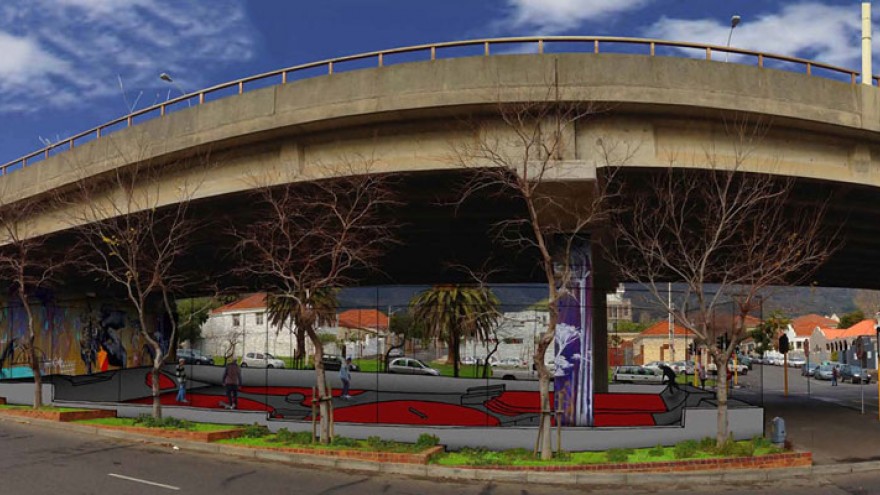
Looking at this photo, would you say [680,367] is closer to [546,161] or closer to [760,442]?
[760,442]

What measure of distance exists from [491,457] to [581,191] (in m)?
6.42

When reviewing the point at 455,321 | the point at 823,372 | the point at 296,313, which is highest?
the point at 296,313

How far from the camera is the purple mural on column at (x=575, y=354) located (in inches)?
696

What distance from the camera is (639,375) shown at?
111 ft

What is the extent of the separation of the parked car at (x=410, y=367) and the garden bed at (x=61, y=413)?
9083mm

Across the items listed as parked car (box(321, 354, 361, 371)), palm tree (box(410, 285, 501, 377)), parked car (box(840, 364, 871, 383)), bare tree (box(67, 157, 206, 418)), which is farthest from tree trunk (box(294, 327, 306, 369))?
parked car (box(840, 364, 871, 383))

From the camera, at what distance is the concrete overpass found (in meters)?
16.3

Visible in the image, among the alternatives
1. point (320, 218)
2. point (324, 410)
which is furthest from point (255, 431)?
point (320, 218)

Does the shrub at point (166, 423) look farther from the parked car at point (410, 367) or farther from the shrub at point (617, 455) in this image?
the shrub at point (617, 455)

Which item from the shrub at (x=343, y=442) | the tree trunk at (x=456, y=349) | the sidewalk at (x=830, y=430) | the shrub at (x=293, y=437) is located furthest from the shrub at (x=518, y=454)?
the tree trunk at (x=456, y=349)

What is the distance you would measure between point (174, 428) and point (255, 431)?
2.28 metres

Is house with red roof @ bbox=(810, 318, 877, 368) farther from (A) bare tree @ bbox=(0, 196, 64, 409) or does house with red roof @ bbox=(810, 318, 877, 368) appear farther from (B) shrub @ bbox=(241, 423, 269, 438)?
(A) bare tree @ bbox=(0, 196, 64, 409)

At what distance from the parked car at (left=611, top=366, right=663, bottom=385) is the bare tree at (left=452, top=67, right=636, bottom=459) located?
15.7 m

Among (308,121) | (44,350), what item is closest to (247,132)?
(308,121)
